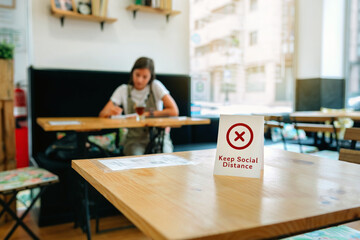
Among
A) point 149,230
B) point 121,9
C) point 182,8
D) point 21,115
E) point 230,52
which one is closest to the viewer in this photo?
point 149,230

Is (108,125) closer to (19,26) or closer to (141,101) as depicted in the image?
(141,101)

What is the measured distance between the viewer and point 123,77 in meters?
3.74

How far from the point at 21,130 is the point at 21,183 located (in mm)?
1669

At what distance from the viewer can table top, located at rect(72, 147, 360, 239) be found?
62 cm

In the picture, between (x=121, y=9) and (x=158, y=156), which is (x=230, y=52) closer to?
(x=121, y=9)

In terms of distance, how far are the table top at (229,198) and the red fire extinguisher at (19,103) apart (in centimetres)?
273

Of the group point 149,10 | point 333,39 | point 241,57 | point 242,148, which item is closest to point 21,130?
point 149,10

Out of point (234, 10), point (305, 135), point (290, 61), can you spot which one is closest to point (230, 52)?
point (234, 10)

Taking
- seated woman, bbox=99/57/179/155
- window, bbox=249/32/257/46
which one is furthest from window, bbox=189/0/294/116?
seated woman, bbox=99/57/179/155

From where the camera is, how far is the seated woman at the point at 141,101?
9.54 feet

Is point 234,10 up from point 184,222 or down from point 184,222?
up

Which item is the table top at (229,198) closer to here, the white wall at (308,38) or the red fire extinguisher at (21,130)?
the red fire extinguisher at (21,130)

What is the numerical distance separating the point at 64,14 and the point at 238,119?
297 cm

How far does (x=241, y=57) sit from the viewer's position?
5.18 meters
